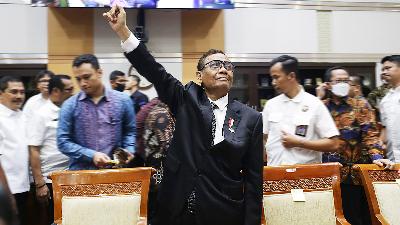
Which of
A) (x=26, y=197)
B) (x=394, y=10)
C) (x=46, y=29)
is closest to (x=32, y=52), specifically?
(x=46, y=29)

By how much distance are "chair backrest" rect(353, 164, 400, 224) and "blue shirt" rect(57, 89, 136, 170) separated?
134 cm

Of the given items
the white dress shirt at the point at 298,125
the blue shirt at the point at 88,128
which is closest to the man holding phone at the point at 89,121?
the blue shirt at the point at 88,128

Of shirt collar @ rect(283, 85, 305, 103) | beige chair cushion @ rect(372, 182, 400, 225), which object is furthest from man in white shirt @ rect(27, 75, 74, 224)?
beige chair cushion @ rect(372, 182, 400, 225)

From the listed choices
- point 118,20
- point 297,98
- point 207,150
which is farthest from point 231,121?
point 297,98

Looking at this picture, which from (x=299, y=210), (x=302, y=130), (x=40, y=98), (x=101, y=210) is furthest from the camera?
(x=40, y=98)

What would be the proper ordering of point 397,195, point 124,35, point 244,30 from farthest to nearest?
point 244,30 < point 397,195 < point 124,35

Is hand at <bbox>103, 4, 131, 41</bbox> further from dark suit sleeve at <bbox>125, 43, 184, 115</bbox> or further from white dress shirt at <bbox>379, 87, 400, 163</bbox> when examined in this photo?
white dress shirt at <bbox>379, 87, 400, 163</bbox>

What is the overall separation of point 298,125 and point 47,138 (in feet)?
5.53

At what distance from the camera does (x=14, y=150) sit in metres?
2.80

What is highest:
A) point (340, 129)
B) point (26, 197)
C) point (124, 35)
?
point (124, 35)

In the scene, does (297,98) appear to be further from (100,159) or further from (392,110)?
(100,159)

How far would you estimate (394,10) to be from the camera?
573cm

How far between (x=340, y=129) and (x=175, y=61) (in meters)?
2.82

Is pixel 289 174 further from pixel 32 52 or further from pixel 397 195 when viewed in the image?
pixel 32 52
